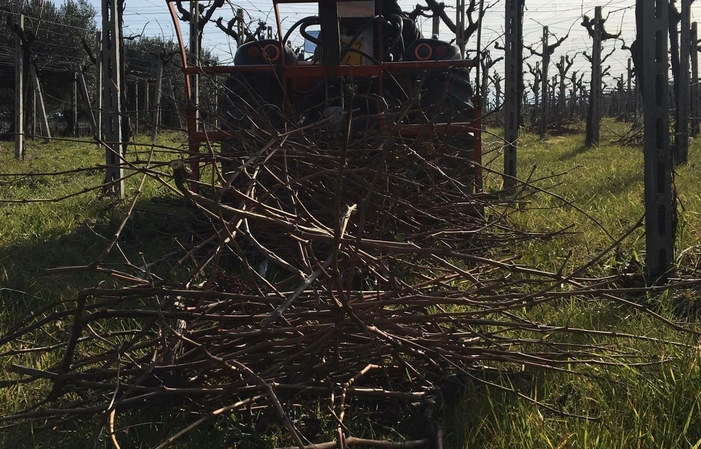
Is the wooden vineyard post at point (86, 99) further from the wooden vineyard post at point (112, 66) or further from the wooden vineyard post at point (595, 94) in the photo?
the wooden vineyard post at point (595, 94)

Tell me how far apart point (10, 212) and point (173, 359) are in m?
4.78

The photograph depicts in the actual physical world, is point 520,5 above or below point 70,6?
below

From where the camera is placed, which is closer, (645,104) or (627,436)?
(627,436)

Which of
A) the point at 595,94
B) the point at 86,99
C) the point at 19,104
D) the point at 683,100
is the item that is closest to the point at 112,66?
the point at 86,99

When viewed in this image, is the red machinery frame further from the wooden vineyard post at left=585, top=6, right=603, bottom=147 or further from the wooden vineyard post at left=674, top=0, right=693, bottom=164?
the wooden vineyard post at left=585, top=6, right=603, bottom=147

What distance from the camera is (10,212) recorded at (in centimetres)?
593

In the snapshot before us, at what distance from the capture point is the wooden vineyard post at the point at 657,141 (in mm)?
3047

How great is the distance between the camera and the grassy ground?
1812mm

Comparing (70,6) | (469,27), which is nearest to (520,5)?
(469,27)

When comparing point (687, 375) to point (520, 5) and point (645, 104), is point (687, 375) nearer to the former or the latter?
point (645, 104)

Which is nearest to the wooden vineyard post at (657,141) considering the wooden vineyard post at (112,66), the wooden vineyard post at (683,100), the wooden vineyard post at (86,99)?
the wooden vineyard post at (86,99)

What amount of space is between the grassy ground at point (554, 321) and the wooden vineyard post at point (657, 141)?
10.6 inches

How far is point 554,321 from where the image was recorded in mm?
2709

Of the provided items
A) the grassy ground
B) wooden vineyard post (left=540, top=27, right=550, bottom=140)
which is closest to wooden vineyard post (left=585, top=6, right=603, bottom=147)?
wooden vineyard post (left=540, top=27, right=550, bottom=140)
